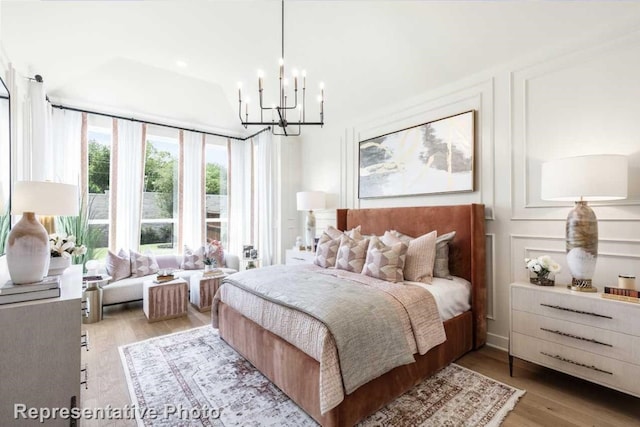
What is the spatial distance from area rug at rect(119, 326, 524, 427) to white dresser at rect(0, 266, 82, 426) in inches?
20.1

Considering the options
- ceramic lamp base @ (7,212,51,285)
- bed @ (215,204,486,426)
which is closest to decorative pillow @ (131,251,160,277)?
bed @ (215,204,486,426)

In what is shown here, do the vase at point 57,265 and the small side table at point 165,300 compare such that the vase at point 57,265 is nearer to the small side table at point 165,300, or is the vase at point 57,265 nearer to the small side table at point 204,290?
the small side table at point 165,300

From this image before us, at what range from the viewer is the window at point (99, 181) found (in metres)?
4.31

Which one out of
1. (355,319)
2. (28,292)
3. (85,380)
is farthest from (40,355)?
(355,319)

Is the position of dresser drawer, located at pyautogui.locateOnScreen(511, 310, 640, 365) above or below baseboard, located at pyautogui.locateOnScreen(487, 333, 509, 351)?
above

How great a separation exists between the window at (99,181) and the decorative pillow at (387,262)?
4.17m

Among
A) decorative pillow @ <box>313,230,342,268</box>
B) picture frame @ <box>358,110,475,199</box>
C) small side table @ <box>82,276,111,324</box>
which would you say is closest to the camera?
picture frame @ <box>358,110,475,199</box>

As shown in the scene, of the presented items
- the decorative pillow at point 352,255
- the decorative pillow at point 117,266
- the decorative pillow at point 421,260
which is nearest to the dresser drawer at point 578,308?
the decorative pillow at point 421,260

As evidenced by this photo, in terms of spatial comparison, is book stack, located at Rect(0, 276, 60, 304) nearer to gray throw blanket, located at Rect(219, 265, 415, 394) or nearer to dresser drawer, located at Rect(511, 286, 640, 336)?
gray throw blanket, located at Rect(219, 265, 415, 394)

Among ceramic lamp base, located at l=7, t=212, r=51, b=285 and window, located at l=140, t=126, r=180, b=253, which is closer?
ceramic lamp base, located at l=7, t=212, r=51, b=285

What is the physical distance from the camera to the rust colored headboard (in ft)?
8.66

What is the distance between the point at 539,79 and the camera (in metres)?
2.48

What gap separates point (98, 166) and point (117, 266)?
5.63 feet

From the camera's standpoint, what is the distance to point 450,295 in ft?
7.96
